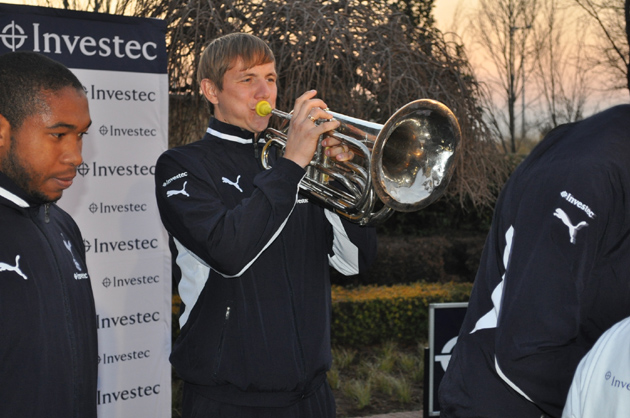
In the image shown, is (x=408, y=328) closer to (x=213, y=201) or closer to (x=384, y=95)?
(x=384, y=95)

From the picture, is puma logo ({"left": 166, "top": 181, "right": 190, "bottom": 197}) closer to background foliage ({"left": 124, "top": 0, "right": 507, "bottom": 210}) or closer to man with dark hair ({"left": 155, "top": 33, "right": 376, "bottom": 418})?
man with dark hair ({"left": 155, "top": 33, "right": 376, "bottom": 418})

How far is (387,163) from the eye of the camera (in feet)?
8.65

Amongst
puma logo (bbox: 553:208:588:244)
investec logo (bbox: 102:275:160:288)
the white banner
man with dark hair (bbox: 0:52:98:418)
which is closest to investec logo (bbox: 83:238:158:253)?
the white banner

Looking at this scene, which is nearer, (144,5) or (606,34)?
(144,5)

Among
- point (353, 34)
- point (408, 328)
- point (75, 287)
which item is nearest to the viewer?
point (75, 287)

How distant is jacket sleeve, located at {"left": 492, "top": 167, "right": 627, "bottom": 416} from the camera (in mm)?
1445

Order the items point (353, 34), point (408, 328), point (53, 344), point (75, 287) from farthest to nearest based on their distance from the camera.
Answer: point (408, 328) < point (353, 34) < point (75, 287) < point (53, 344)

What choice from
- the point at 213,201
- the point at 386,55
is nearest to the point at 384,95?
the point at 386,55

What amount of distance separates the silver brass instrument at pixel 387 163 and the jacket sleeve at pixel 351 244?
0.37 ft

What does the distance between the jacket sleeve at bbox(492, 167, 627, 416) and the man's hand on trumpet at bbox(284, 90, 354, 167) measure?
38.9 inches

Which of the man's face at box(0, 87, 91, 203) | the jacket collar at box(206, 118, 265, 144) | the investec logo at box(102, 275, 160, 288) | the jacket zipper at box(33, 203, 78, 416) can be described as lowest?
the investec logo at box(102, 275, 160, 288)

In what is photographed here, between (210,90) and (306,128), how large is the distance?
0.50 meters

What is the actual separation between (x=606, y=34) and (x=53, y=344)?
15490mm

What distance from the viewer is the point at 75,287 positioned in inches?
74.9
